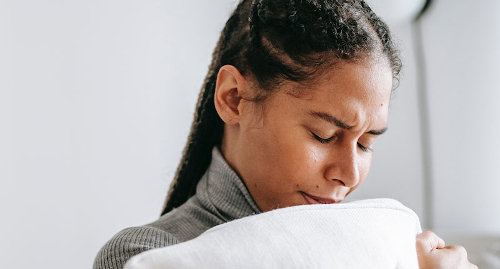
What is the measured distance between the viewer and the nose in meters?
0.71

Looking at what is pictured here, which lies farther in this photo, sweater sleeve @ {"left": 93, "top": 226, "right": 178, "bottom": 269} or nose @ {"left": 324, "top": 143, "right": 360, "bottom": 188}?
nose @ {"left": 324, "top": 143, "right": 360, "bottom": 188}

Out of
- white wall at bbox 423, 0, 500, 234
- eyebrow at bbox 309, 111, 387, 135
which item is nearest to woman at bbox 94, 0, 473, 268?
eyebrow at bbox 309, 111, 387, 135

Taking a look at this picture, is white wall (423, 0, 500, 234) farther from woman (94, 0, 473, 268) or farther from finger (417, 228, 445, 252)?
finger (417, 228, 445, 252)

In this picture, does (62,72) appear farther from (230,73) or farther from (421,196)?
(421,196)

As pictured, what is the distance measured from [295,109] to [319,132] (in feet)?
0.15

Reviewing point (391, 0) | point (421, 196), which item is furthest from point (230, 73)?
point (421, 196)

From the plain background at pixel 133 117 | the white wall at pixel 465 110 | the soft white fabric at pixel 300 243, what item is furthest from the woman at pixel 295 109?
the white wall at pixel 465 110

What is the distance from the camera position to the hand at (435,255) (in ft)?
1.86

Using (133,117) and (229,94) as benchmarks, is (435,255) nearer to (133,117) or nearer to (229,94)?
(229,94)

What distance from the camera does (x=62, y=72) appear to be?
1.17m

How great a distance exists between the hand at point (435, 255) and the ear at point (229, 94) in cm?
33

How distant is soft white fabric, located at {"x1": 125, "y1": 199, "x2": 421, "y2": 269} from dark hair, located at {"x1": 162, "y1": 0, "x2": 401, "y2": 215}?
0.92ft

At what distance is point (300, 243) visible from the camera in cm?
41

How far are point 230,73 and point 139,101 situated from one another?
2.41 ft
